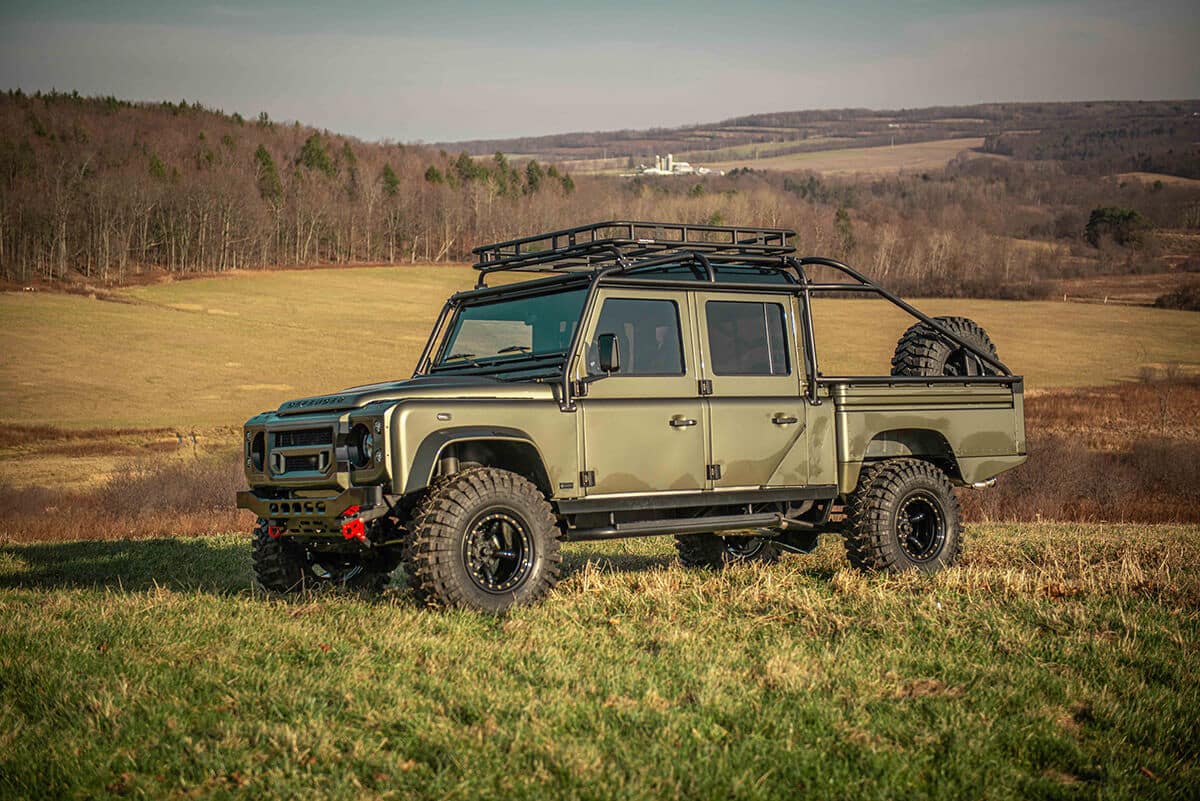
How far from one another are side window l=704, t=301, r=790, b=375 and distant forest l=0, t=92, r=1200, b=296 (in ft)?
270

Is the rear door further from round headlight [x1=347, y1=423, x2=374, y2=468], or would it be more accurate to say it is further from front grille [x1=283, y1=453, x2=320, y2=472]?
front grille [x1=283, y1=453, x2=320, y2=472]

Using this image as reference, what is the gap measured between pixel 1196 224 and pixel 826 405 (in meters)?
121

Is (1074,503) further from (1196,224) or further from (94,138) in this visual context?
(94,138)

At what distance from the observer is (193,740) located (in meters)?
4.95

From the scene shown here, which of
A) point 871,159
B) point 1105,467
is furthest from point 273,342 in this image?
point 871,159

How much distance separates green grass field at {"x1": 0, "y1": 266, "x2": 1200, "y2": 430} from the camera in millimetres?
48406

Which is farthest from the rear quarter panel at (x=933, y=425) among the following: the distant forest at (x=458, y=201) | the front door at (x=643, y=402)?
the distant forest at (x=458, y=201)

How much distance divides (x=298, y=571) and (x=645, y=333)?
3.19m

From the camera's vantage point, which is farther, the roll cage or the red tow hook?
the roll cage

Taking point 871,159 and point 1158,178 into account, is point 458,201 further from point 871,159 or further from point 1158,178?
point 871,159

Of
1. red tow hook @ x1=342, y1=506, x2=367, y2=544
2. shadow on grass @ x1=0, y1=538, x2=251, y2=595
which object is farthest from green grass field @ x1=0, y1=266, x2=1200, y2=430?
red tow hook @ x1=342, y1=506, x2=367, y2=544

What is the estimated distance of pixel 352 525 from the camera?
741 centimetres

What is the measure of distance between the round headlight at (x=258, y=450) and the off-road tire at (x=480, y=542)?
1.53 meters

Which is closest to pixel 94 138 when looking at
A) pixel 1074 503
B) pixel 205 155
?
pixel 205 155
